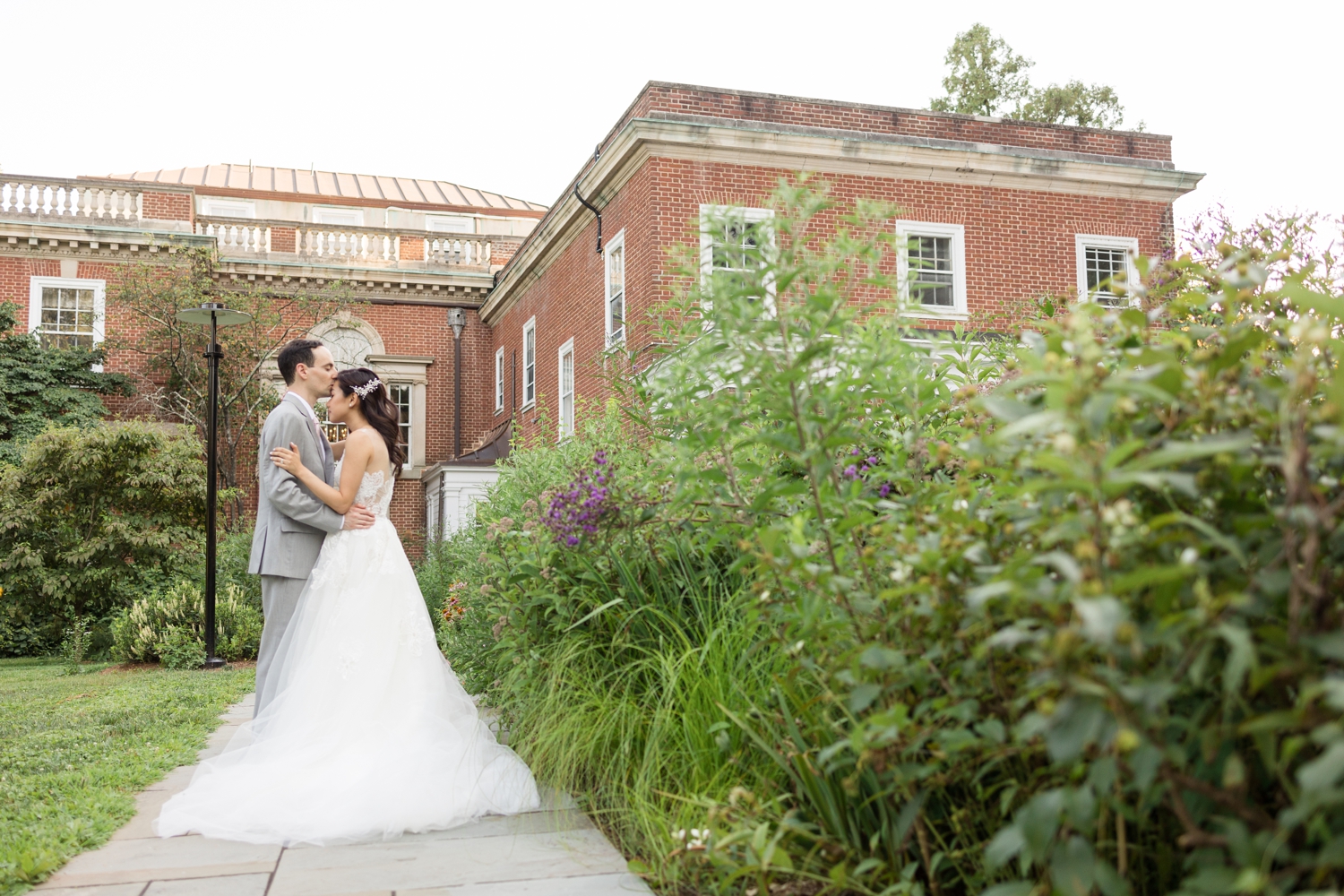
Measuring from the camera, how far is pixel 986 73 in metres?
28.0

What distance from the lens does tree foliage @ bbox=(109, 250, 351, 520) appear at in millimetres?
20078

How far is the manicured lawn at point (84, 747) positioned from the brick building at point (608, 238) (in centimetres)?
408

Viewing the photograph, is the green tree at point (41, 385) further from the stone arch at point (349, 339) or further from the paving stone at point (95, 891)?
the paving stone at point (95, 891)

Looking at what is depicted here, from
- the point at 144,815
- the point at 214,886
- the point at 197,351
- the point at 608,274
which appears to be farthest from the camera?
the point at 197,351

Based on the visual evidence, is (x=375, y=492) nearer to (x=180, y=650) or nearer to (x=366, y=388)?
(x=366, y=388)

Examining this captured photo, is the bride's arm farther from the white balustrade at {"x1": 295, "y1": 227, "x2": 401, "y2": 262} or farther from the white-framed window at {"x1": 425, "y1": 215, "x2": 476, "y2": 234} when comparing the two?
the white-framed window at {"x1": 425, "y1": 215, "x2": 476, "y2": 234}

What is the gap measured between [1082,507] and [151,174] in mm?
42004

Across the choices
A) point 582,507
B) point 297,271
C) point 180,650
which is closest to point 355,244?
point 297,271

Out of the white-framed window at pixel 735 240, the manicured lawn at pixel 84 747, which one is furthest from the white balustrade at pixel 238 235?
the white-framed window at pixel 735 240

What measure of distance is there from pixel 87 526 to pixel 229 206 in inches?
889

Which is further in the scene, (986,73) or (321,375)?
(986,73)

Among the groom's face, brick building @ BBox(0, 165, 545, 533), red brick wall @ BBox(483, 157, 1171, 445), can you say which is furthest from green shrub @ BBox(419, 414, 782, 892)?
brick building @ BBox(0, 165, 545, 533)

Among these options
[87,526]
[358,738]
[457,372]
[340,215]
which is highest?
[340,215]

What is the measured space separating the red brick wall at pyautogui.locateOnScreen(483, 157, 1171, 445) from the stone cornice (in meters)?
0.13
